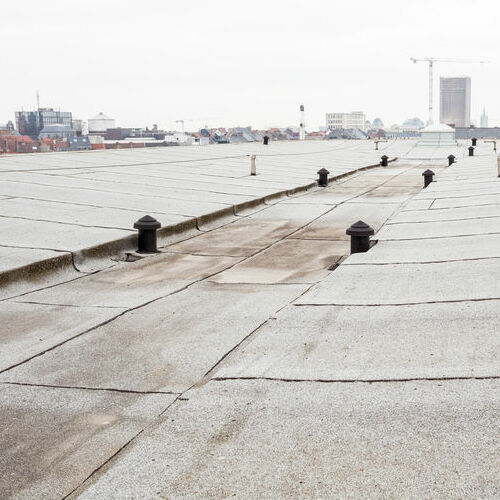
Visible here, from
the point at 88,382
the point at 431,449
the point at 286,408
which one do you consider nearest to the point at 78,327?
the point at 88,382

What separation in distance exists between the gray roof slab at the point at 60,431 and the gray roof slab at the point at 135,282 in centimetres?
271

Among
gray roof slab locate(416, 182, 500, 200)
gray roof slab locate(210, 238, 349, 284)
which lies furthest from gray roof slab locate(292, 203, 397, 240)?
gray roof slab locate(416, 182, 500, 200)

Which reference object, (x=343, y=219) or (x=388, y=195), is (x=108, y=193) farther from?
(x=388, y=195)

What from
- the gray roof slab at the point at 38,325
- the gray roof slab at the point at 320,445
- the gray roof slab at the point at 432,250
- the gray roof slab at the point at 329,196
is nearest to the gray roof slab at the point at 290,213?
the gray roof slab at the point at 329,196

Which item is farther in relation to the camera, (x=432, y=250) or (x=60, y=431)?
(x=432, y=250)

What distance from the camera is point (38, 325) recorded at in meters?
7.29

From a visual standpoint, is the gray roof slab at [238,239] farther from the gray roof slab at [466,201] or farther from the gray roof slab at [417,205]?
the gray roof slab at [466,201]

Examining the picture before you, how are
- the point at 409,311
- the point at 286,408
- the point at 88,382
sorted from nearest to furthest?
the point at 286,408
the point at 88,382
the point at 409,311

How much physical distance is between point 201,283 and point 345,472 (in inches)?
217

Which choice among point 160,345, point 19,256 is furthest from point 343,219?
point 160,345

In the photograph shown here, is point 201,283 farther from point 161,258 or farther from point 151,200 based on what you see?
point 151,200

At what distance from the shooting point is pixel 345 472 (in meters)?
3.81

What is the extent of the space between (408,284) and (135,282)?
11.8ft

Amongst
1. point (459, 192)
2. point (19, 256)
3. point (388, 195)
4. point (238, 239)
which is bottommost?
point (388, 195)
